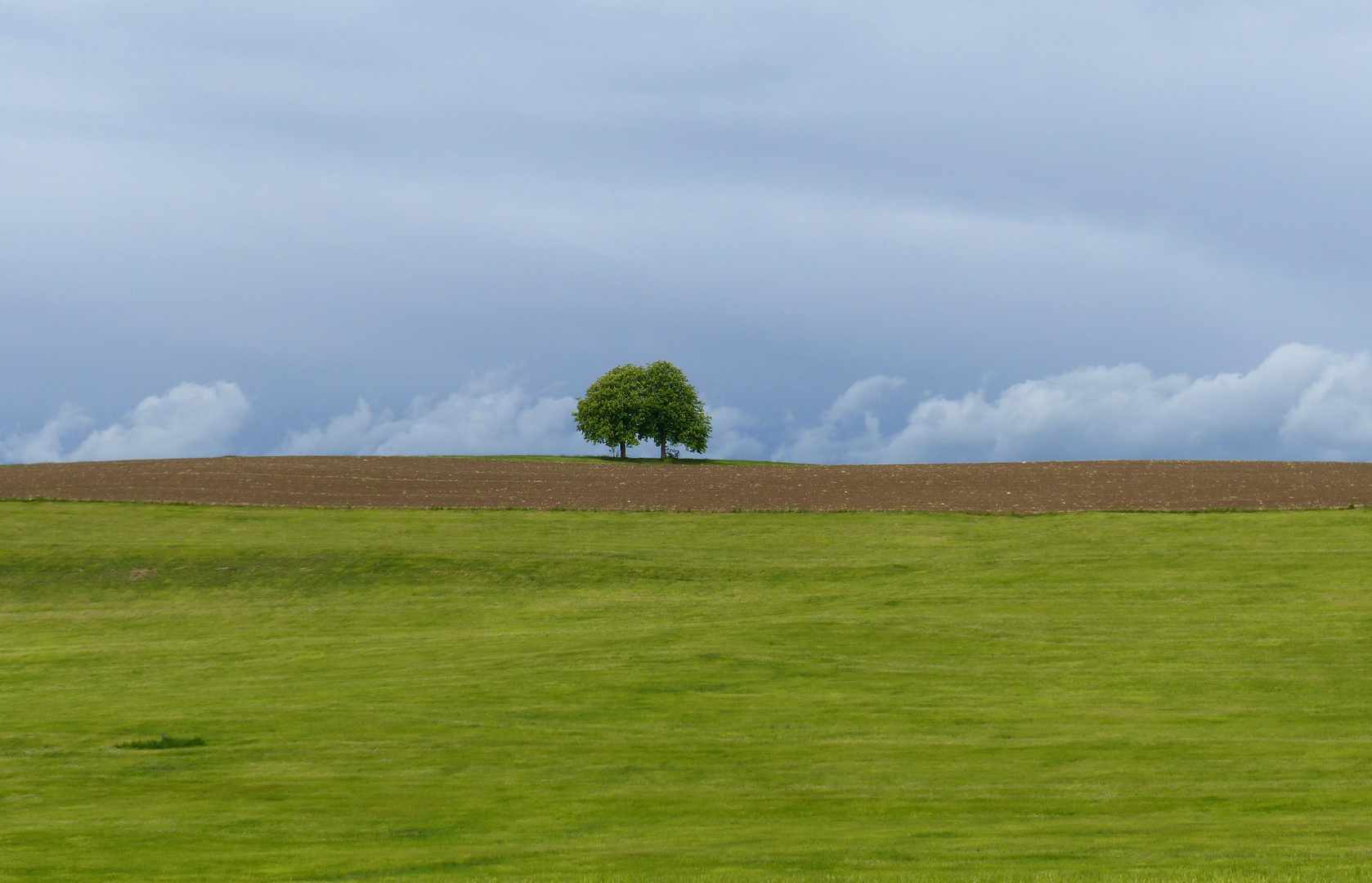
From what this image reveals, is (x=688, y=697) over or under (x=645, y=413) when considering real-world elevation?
under

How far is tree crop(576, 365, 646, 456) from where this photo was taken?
349ft

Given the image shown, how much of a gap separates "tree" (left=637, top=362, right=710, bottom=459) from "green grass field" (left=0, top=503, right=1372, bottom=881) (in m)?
43.5

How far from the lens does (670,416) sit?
10656 cm

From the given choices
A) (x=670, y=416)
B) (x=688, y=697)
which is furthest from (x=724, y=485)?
(x=688, y=697)

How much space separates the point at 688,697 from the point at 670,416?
7378cm

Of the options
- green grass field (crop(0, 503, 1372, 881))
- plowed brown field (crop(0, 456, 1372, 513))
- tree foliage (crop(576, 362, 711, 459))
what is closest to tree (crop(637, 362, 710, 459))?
tree foliage (crop(576, 362, 711, 459))

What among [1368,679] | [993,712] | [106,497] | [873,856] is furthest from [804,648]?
[106,497]

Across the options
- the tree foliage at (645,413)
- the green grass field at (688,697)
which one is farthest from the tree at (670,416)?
the green grass field at (688,697)

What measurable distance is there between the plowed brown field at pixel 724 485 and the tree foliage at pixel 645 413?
2076 centimetres

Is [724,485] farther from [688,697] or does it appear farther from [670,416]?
[688,697]

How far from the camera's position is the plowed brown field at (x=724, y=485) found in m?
65.0

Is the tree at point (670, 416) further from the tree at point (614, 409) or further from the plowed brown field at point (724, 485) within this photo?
the plowed brown field at point (724, 485)

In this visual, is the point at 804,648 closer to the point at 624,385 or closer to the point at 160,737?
the point at 160,737

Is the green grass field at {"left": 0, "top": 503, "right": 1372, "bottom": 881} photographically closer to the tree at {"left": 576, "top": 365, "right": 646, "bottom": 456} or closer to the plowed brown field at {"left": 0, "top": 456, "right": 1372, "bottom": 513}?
the plowed brown field at {"left": 0, "top": 456, "right": 1372, "bottom": 513}
